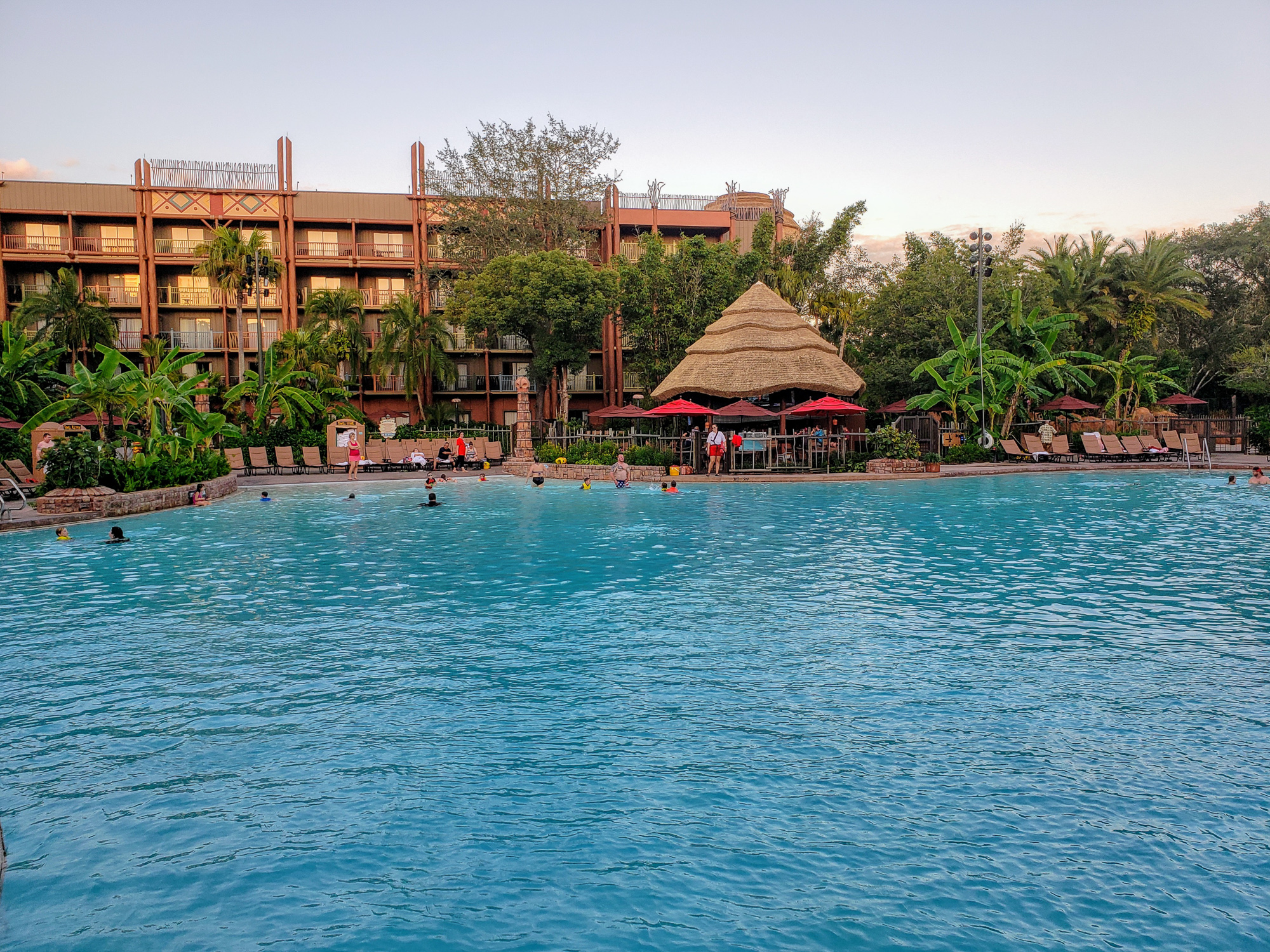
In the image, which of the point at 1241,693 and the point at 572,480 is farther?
the point at 572,480

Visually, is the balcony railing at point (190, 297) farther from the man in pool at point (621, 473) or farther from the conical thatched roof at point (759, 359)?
the man in pool at point (621, 473)

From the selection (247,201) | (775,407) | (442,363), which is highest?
(247,201)

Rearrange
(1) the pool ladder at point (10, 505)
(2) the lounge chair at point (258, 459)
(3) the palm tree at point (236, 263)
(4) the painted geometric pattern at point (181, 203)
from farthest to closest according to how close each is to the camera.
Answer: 1. (4) the painted geometric pattern at point (181, 203)
2. (3) the palm tree at point (236, 263)
3. (2) the lounge chair at point (258, 459)
4. (1) the pool ladder at point (10, 505)

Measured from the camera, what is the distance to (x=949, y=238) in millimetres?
45625

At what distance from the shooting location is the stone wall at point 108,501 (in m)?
19.2

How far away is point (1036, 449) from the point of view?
34406 mm

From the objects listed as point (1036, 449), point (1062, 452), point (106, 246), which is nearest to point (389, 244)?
point (106, 246)

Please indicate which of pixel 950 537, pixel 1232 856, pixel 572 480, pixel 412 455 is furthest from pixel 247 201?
pixel 1232 856

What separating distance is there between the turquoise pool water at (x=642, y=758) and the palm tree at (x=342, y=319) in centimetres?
3027

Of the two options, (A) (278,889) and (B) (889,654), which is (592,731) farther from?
(B) (889,654)

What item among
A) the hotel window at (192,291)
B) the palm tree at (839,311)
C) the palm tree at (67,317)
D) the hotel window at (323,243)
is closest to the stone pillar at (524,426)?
the hotel window at (323,243)

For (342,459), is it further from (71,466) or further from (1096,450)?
(1096,450)

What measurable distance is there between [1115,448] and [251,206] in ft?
135

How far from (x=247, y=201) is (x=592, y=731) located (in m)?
47.5
